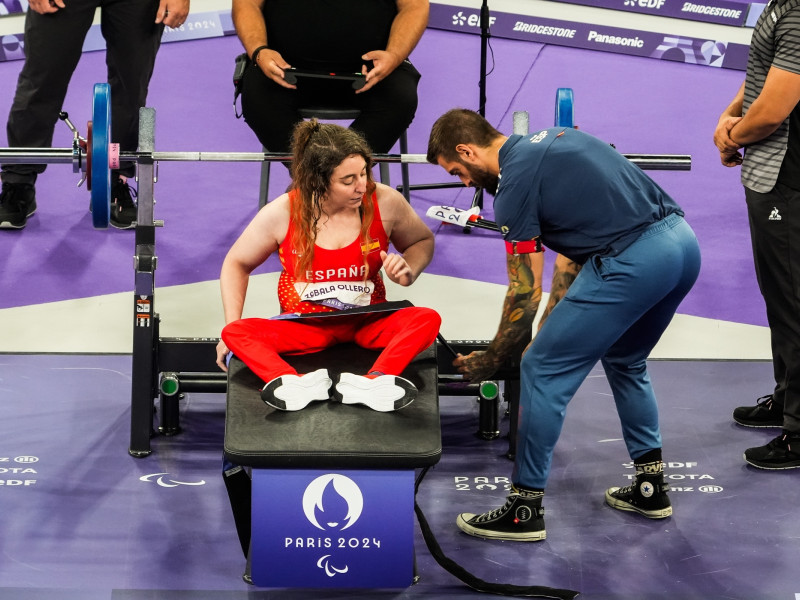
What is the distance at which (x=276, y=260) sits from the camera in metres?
5.78

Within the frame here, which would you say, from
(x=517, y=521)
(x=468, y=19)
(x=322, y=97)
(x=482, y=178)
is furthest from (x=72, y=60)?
(x=468, y=19)

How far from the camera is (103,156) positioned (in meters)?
3.57

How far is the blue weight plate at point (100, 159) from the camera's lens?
3566 millimetres

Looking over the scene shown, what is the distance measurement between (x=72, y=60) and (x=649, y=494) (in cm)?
355

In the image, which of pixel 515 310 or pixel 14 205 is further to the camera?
pixel 14 205

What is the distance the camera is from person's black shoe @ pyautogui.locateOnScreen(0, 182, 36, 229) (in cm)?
579

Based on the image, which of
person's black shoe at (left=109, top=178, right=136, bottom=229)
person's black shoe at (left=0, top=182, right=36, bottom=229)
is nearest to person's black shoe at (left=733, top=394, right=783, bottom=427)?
person's black shoe at (left=109, top=178, right=136, bottom=229)

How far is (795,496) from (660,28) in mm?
5902

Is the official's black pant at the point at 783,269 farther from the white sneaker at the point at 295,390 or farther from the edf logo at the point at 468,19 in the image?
the edf logo at the point at 468,19

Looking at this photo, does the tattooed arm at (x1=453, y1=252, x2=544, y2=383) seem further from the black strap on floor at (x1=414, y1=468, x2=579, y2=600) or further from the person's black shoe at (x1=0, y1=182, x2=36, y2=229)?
the person's black shoe at (x1=0, y1=182, x2=36, y2=229)

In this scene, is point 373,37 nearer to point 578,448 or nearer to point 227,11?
point 578,448

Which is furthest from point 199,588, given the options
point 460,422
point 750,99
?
point 750,99

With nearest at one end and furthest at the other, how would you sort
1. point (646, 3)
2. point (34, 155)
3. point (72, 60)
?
point (34, 155) → point (72, 60) → point (646, 3)

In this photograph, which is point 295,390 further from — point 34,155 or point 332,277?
point 34,155
